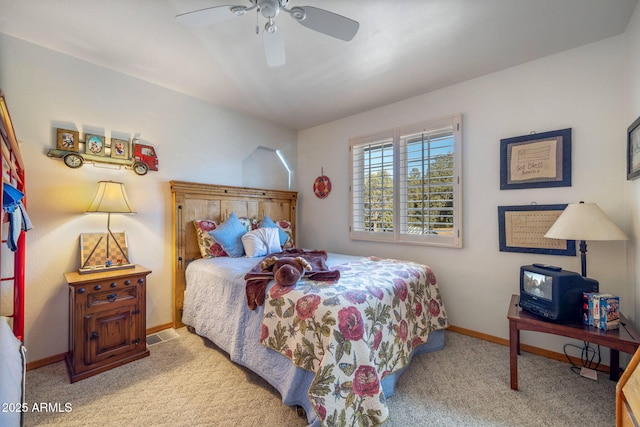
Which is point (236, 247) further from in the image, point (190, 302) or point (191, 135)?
point (191, 135)

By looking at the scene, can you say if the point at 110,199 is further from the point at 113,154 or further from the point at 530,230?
the point at 530,230

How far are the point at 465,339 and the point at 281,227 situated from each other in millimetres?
2449

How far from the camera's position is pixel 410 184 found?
3068 millimetres

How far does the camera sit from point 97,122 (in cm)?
242

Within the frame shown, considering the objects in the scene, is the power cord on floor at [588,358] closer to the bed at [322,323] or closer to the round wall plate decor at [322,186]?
the bed at [322,323]

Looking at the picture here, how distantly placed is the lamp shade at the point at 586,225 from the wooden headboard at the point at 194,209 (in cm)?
308

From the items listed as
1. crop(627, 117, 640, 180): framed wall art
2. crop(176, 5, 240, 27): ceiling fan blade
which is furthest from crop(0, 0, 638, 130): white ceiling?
crop(627, 117, 640, 180): framed wall art

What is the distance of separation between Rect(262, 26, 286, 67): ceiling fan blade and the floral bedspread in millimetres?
1567

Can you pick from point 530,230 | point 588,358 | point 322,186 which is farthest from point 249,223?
point 588,358

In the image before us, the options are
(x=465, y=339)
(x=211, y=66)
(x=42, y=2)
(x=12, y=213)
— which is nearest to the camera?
(x=12, y=213)

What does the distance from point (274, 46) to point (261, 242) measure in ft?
6.16

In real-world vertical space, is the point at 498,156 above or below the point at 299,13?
below

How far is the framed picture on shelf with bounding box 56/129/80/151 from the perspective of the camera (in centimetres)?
222

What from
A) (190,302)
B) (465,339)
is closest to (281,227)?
(190,302)
